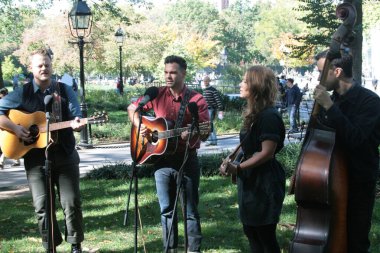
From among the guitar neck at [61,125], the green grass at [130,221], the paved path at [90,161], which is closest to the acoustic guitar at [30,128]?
the guitar neck at [61,125]

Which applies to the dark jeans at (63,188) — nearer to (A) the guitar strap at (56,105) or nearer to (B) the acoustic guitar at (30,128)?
(B) the acoustic guitar at (30,128)

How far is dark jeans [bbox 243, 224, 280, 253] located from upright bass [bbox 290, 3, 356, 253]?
561 millimetres

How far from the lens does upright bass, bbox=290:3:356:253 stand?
12.7 feet

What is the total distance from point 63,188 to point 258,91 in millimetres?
2271

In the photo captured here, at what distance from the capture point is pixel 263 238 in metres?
4.61

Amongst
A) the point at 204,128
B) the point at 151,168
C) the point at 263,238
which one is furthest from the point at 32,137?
the point at 151,168

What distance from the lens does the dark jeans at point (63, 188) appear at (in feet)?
18.1

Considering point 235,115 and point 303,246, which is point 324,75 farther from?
point 235,115

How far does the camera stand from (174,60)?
5.58 meters

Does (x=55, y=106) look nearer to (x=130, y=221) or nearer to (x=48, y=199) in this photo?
(x=48, y=199)

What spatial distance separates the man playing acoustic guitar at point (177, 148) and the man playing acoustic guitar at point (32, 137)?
0.67 meters

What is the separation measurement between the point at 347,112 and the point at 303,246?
1.00 metres

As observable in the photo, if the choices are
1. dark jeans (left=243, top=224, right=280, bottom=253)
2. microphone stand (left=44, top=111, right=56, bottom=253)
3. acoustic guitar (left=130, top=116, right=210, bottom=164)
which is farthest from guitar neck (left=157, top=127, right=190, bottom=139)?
dark jeans (left=243, top=224, right=280, bottom=253)

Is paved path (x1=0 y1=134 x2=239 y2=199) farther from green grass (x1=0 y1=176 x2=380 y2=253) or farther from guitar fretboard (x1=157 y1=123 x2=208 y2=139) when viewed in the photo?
guitar fretboard (x1=157 y1=123 x2=208 y2=139)
